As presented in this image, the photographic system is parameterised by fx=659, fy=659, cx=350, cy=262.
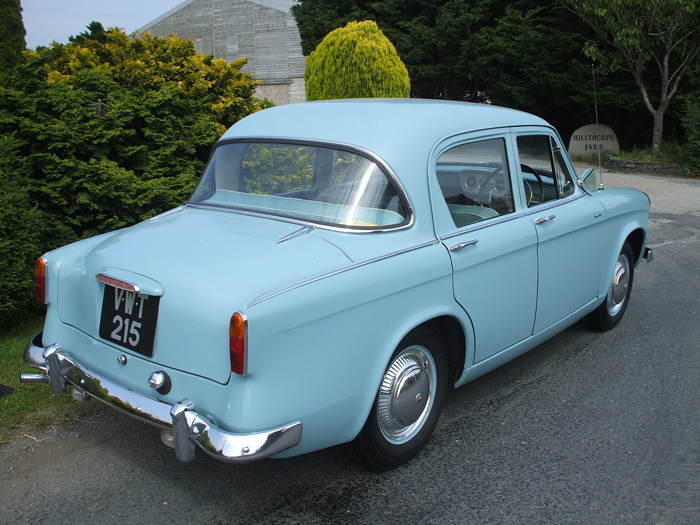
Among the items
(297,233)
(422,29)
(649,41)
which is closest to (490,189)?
(297,233)

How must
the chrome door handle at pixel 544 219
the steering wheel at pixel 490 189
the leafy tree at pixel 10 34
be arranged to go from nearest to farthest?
the steering wheel at pixel 490 189 < the chrome door handle at pixel 544 219 < the leafy tree at pixel 10 34

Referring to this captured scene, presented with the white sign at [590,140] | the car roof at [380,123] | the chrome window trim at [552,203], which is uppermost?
the white sign at [590,140]

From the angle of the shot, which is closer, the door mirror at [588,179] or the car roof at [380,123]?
the car roof at [380,123]

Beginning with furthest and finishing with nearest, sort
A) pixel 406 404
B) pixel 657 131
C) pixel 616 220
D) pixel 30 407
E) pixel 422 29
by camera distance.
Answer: pixel 422 29 < pixel 657 131 < pixel 616 220 < pixel 30 407 < pixel 406 404

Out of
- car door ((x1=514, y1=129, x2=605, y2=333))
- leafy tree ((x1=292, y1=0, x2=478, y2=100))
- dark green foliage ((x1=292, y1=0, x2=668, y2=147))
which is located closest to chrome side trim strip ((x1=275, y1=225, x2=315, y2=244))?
car door ((x1=514, y1=129, x2=605, y2=333))

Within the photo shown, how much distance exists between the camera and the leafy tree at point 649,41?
14477mm

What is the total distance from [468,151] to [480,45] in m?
16.3

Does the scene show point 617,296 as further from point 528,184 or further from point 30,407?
point 30,407

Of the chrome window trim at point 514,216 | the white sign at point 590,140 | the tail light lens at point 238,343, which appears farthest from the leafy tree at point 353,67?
the white sign at point 590,140

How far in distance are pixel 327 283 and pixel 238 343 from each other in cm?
47

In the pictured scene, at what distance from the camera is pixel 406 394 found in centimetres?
322

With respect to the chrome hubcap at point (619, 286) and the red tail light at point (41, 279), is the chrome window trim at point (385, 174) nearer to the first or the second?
the red tail light at point (41, 279)

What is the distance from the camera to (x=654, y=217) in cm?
1041

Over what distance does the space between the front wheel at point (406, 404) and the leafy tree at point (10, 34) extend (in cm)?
1269
